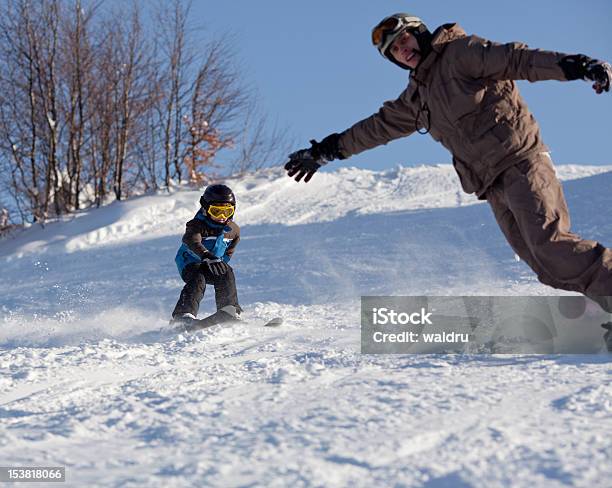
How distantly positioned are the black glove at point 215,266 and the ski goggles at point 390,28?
170cm

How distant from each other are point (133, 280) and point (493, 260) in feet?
12.2

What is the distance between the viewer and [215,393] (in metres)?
2.02

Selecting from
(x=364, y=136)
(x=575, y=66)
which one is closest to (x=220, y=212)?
(x=364, y=136)

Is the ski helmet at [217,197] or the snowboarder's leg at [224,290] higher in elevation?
the ski helmet at [217,197]

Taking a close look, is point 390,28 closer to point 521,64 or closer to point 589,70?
point 521,64

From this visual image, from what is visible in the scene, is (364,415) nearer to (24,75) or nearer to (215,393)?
(215,393)

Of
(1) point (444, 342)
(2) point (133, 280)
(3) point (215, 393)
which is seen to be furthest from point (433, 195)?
(3) point (215, 393)

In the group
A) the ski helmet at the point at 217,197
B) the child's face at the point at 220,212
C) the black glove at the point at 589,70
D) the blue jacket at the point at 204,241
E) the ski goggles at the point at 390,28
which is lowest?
the blue jacket at the point at 204,241

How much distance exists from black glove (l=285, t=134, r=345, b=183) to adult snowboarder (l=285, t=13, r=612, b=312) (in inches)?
28.3

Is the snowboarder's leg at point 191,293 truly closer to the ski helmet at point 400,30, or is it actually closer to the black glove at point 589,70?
the ski helmet at point 400,30

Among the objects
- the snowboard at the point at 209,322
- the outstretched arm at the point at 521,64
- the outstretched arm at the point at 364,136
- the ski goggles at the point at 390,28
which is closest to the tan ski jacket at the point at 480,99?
the outstretched arm at the point at 521,64

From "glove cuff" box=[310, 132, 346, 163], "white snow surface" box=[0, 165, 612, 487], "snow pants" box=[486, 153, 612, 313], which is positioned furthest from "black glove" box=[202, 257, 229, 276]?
"snow pants" box=[486, 153, 612, 313]

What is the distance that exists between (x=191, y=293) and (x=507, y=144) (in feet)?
6.97

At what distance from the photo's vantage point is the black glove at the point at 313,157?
3992 millimetres
